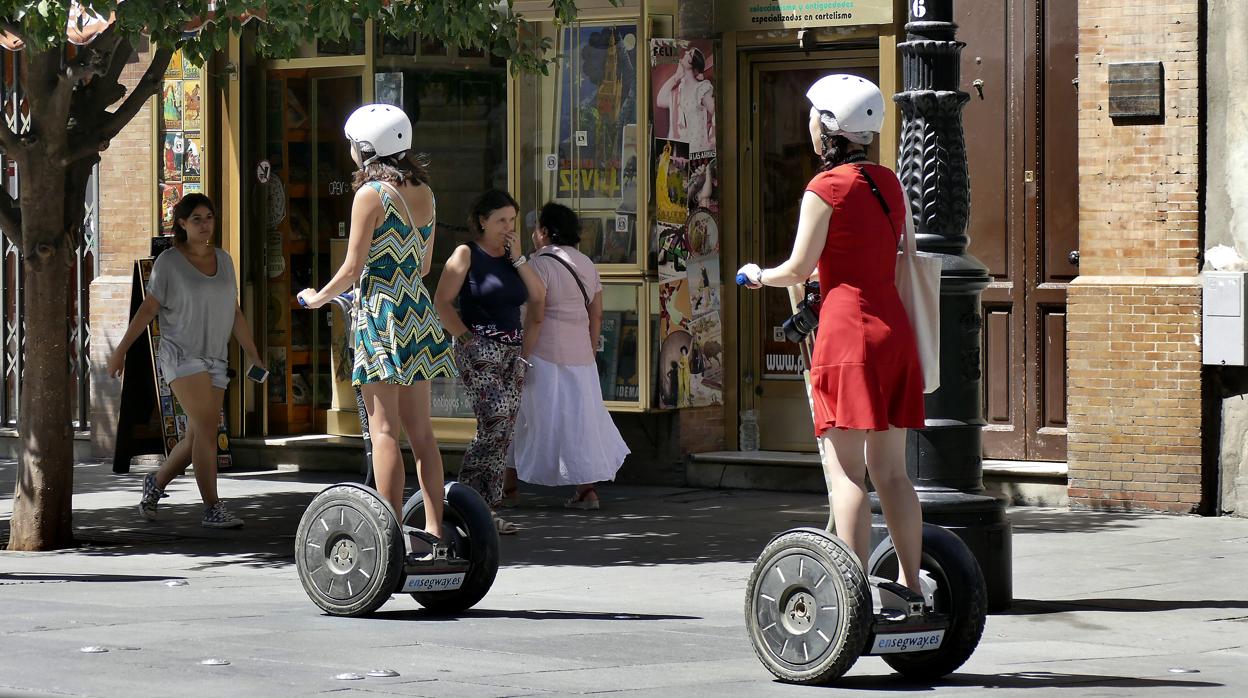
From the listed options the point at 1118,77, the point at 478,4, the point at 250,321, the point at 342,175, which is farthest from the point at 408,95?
the point at 1118,77

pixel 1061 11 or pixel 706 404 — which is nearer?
pixel 1061 11

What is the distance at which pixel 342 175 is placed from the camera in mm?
15133

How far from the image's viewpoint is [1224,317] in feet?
37.3

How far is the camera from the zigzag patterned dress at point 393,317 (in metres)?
8.15

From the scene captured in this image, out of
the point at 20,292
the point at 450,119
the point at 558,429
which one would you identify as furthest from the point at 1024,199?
the point at 20,292

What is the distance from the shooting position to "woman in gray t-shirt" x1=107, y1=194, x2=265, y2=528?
38.0ft

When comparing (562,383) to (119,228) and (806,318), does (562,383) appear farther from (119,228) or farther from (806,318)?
(806,318)

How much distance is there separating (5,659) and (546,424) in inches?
211

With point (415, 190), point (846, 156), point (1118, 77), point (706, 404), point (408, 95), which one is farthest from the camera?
point (408, 95)

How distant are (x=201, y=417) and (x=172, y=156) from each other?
3.97m

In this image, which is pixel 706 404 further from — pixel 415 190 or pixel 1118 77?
pixel 415 190

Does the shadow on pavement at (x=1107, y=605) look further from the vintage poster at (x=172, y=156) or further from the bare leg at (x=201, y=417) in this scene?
the vintage poster at (x=172, y=156)

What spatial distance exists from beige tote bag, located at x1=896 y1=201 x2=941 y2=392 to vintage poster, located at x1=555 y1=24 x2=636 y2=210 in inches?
255

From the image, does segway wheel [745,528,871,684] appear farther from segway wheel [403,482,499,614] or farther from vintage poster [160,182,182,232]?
vintage poster [160,182,182,232]
